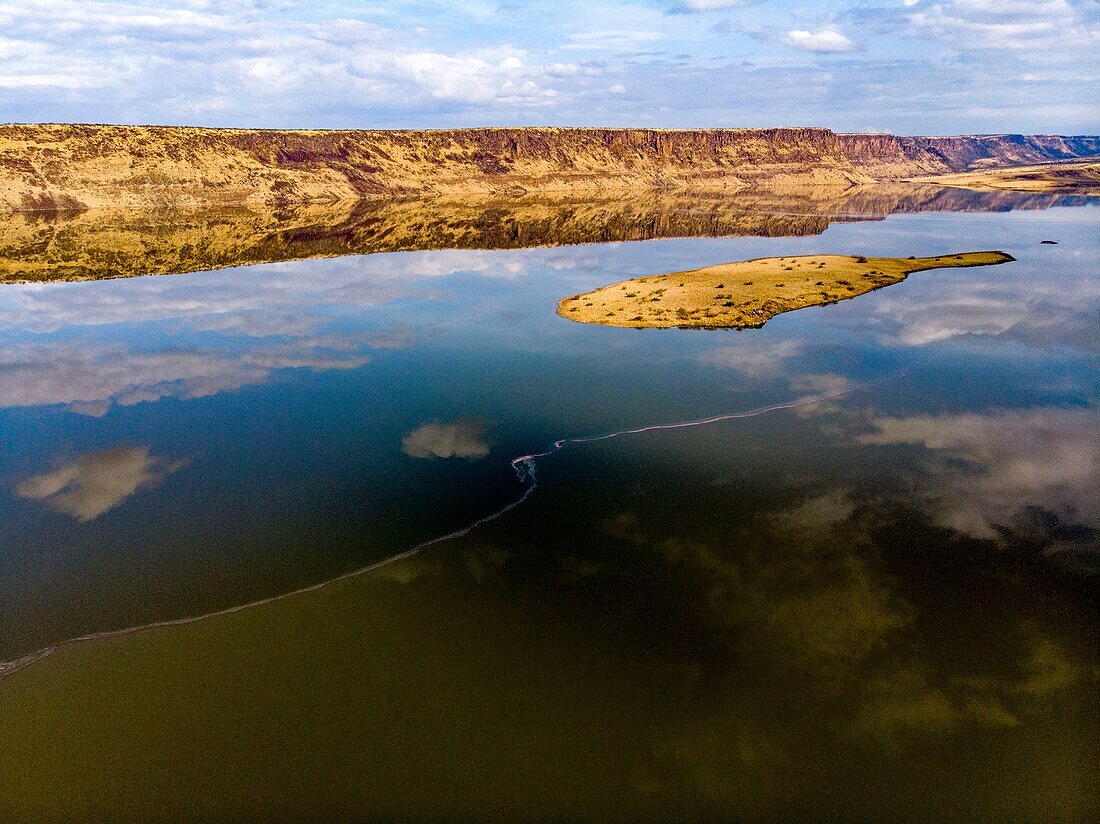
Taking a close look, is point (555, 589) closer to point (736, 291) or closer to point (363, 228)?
point (736, 291)

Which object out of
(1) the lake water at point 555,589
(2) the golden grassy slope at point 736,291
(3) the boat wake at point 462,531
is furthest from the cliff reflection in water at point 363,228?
(3) the boat wake at point 462,531

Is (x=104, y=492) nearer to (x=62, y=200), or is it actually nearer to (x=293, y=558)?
(x=293, y=558)

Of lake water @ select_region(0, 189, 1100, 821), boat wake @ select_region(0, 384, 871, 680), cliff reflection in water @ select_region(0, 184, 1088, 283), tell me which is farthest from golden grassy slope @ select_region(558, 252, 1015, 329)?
cliff reflection in water @ select_region(0, 184, 1088, 283)

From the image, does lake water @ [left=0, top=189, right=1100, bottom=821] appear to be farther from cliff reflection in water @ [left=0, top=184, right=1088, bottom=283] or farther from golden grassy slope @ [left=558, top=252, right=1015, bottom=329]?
cliff reflection in water @ [left=0, top=184, right=1088, bottom=283]

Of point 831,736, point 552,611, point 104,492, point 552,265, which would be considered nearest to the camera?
point 831,736

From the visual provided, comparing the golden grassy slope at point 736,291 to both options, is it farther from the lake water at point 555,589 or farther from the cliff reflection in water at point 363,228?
the cliff reflection in water at point 363,228

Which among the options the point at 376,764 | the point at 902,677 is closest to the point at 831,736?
the point at 902,677
